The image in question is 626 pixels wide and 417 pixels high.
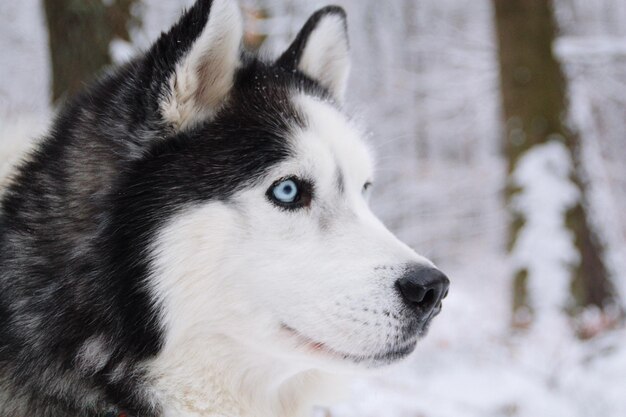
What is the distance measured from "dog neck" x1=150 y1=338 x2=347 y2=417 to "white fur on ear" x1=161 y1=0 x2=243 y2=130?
0.70 meters

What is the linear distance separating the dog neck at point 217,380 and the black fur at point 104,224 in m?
0.06

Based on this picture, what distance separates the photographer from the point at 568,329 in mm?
6574

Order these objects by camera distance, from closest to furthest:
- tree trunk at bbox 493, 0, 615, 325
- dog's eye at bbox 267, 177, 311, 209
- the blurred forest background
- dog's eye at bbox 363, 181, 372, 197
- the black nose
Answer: the black nose
dog's eye at bbox 267, 177, 311, 209
dog's eye at bbox 363, 181, 372, 197
the blurred forest background
tree trunk at bbox 493, 0, 615, 325

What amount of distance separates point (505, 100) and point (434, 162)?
713 cm

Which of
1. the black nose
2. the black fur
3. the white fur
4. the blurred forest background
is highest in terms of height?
the black fur

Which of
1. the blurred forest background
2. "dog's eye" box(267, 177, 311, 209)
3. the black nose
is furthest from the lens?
the blurred forest background

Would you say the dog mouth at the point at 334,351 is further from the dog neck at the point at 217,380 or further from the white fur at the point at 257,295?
the dog neck at the point at 217,380

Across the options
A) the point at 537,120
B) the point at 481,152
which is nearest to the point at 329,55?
the point at 537,120

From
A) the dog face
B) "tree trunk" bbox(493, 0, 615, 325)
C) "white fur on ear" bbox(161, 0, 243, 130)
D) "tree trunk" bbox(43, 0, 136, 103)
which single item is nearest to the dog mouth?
the dog face

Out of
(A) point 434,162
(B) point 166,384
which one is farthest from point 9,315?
(A) point 434,162

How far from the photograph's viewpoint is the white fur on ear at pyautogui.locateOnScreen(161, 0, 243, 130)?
2.06 metres

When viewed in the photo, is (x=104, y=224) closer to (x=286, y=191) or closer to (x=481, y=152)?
(x=286, y=191)

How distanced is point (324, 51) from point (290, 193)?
3.13 ft

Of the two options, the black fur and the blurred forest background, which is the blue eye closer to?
the black fur
